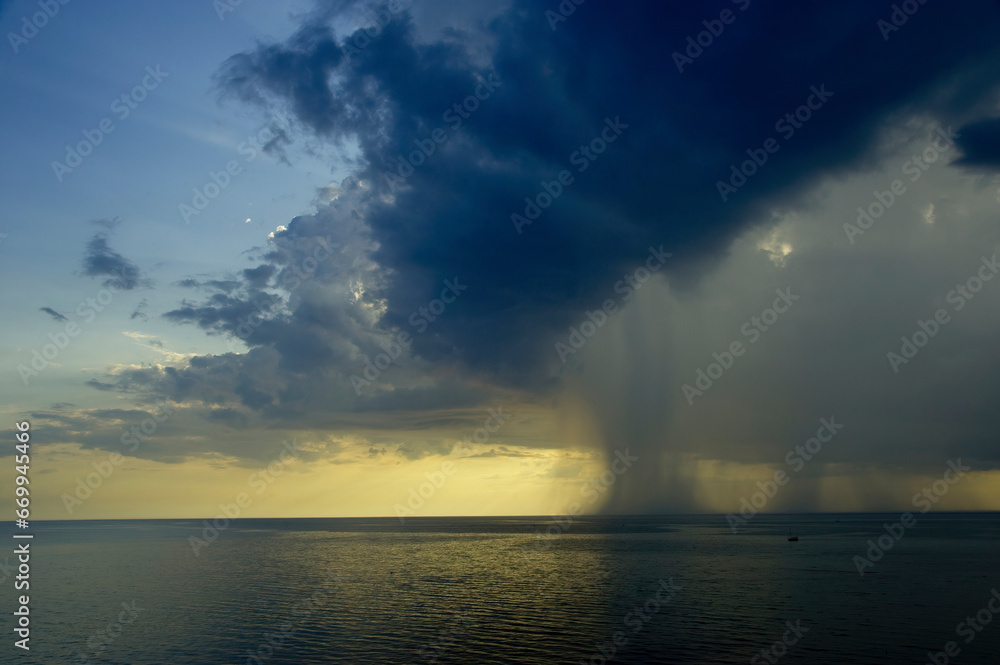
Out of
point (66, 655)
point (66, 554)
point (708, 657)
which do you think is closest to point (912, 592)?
point (708, 657)

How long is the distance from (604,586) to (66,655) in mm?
57420

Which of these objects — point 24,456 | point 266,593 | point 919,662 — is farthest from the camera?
point 266,593

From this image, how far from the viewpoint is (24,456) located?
105 ft

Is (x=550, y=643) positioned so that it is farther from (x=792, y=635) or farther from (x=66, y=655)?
(x=66, y=655)

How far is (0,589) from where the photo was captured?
79312mm

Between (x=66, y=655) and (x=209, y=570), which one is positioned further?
(x=209, y=570)

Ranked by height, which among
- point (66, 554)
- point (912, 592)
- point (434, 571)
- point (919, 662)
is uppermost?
point (66, 554)

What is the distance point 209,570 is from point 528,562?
188ft

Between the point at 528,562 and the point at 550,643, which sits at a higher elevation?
the point at 528,562

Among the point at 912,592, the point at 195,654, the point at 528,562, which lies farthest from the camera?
the point at 528,562

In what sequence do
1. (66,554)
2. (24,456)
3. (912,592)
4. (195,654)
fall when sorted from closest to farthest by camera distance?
1. (24,456)
2. (195,654)
3. (912,592)
4. (66,554)

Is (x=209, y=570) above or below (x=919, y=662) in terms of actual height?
above

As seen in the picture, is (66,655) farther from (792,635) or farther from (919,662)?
(919,662)

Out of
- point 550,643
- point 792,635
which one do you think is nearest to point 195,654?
point 550,643
